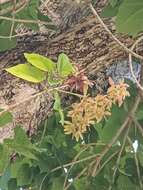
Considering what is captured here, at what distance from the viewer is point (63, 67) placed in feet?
2.92

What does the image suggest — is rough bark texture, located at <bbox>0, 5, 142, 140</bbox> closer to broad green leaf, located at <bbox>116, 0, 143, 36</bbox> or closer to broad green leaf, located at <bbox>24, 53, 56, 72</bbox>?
broad green leaf, located at <bbox>116, 0, 143, 36</bbox>

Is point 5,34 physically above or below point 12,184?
above

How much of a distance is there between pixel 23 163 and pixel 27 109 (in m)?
0.13

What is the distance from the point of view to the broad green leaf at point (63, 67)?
883mm

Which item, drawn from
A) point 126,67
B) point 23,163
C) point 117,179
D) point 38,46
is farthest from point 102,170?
point 126,67

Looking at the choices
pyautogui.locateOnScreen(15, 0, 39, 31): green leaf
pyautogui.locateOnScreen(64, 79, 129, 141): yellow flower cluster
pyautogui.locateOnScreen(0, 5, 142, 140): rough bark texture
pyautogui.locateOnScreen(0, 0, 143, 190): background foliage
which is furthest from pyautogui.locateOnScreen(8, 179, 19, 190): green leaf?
pyautogui.locateOnScreen(64, 79, 129, 141): yellow flower cluster

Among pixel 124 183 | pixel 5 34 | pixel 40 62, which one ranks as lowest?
pixel 124 183

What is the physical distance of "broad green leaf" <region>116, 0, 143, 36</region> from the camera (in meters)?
1.05

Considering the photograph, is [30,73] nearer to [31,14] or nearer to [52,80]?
[52,80]

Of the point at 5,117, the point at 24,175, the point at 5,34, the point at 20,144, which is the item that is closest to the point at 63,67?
the point at 5,117

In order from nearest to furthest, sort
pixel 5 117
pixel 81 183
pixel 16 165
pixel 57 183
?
pixel 5 117, pixel 81 183, pixel 57 183, pixel 16 165

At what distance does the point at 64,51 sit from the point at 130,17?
1.20ft

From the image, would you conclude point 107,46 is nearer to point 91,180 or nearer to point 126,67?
point 126,67

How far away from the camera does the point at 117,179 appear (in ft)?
4.06
